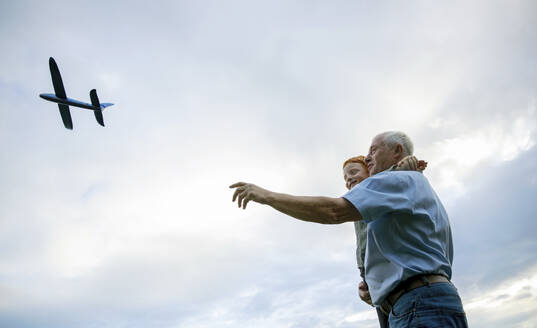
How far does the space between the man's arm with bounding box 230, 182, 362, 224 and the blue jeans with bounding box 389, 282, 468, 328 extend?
0.74m

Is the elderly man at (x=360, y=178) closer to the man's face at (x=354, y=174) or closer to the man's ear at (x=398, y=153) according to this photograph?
the man's face at (x=354, y=174)

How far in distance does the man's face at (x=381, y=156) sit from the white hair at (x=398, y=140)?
5cm

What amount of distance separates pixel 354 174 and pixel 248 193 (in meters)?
3.76

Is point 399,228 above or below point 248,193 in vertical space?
below

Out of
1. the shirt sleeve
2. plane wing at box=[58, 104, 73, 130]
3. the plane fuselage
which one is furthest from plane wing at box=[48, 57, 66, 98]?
the shirt sleeve

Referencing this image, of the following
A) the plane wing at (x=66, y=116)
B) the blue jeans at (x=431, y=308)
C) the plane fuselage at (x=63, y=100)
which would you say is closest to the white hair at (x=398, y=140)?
the blue jeans at (x=431, y=308)

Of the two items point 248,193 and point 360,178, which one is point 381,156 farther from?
point 360,178

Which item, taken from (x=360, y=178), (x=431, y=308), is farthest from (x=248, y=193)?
(x=360, y=178)

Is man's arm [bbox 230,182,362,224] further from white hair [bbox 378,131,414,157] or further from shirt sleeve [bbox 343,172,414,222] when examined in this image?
white hair [bbox 378,131,414,157]

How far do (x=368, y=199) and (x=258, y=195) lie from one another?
86 centimetres

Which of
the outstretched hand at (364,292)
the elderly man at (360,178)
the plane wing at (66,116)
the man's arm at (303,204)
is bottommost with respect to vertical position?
the outstretched hand at (364,292)

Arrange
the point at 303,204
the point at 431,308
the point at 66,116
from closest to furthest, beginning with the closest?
the point at 431,308, the point at 303,204, the point at 66,116

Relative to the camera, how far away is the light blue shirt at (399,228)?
2.96m

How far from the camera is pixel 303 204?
2.93m
